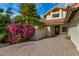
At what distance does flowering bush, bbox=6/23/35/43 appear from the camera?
12.4 m

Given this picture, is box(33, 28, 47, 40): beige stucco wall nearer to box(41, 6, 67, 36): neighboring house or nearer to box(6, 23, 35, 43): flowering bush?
box(41, 6, 67, 36): neighboring house

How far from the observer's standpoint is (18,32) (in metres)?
12.7

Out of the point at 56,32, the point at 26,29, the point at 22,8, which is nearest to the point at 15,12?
the point at 22,8

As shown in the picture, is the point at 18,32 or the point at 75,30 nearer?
the point at 75,30

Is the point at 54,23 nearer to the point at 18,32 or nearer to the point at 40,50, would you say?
the point at 18,32

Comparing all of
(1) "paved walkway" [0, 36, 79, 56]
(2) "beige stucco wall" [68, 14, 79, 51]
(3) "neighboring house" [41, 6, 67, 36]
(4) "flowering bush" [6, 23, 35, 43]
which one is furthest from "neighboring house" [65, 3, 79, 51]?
(4) "flowering bush" [6, 23, 35, 43]

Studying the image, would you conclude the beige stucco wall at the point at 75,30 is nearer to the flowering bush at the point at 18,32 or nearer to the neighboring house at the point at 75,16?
the neighboring house at the point at 75,16

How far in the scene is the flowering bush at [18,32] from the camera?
40.7 feet

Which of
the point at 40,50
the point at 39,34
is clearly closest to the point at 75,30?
the point at 40,50

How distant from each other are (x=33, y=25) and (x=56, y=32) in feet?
5.80

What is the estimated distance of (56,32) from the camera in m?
14.2

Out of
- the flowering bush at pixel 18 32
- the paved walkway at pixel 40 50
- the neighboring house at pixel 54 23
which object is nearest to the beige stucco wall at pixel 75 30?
the paved walkway at pixel 40 50

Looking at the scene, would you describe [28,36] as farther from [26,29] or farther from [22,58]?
[22,58]

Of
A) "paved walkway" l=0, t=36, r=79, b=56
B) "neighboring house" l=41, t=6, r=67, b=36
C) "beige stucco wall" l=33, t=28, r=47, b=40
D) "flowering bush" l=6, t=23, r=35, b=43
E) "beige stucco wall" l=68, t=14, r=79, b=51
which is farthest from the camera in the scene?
"neighboring house" l=41, t=6, r=67, b=36
